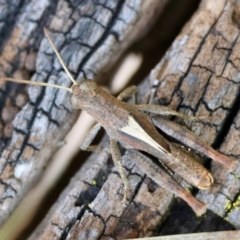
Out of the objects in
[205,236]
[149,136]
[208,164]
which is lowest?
[205,236]

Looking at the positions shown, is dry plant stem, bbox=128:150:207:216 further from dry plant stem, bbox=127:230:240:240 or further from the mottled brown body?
dry plant stem, bbox=127:230:240:240

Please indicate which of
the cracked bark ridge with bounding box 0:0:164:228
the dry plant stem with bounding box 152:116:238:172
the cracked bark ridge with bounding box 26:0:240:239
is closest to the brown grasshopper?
the dry plant stem with bounding box 152:116:238:172

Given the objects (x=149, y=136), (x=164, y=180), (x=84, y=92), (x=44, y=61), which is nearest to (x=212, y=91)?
(x=149, y=136)

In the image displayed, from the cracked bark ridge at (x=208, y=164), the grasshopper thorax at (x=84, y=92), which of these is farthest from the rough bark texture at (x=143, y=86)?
the grasshopper thorax at (x=84, y=92)

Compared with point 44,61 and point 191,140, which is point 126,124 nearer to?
point 191,140

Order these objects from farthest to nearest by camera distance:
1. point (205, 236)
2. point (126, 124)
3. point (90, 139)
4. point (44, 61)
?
point (44, 61)
point (90, 139)
point (126, 124)
point (205, 236)

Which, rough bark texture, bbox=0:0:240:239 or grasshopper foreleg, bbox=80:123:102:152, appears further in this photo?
grasshopper foreleg, bbox=80:123:102:152
